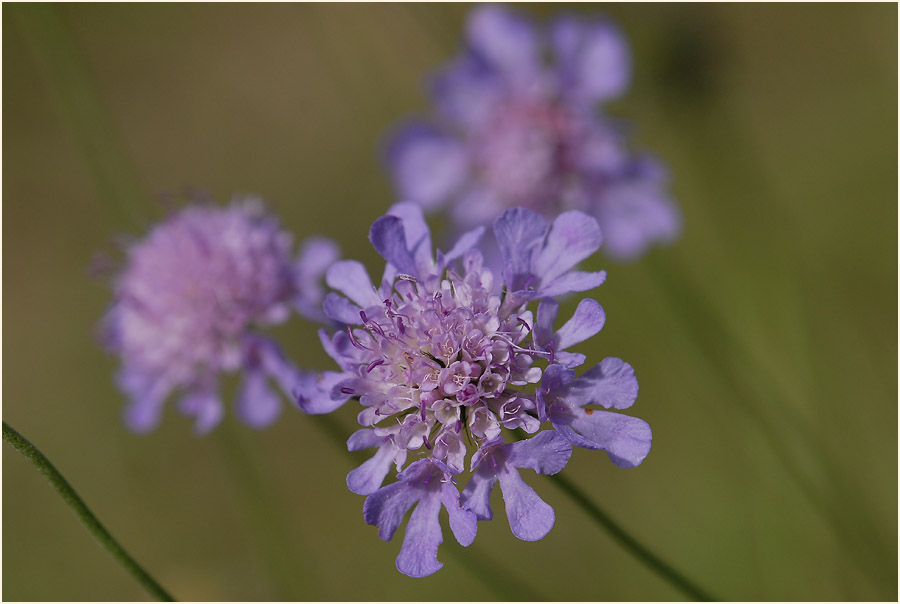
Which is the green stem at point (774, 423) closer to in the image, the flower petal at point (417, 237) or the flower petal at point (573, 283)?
the flower petal at point (573, 283)

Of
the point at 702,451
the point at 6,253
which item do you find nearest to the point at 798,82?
the point at 702,451

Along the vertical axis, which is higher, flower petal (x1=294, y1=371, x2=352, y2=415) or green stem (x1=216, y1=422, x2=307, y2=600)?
flower petal (x1=294, y1=371, x2=352, y2=415)

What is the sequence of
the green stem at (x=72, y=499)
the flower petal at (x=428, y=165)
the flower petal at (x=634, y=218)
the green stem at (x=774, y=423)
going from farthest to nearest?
the flower petal at (x=428, y=165) → the flower petal at (x=634, y=218) → the green stem at (x=774, y=423) → the green stem at (x=72, y=499)

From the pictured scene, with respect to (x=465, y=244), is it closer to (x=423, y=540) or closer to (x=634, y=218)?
(x=423, y=540)

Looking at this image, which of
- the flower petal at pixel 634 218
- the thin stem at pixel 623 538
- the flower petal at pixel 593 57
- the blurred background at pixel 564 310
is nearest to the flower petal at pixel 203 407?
the blurred background at pixel 564 310

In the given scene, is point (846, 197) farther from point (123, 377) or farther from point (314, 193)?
point (123, 377)

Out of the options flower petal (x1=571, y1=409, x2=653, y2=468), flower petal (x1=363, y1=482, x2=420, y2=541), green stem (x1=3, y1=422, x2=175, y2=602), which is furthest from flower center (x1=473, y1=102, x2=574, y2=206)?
green stem (x1=3, y1=422, x2=175, y2=602)

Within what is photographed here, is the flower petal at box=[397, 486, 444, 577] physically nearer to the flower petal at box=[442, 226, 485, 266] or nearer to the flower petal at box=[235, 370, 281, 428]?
the flower petal at box=[442, 226, 485, 266]
